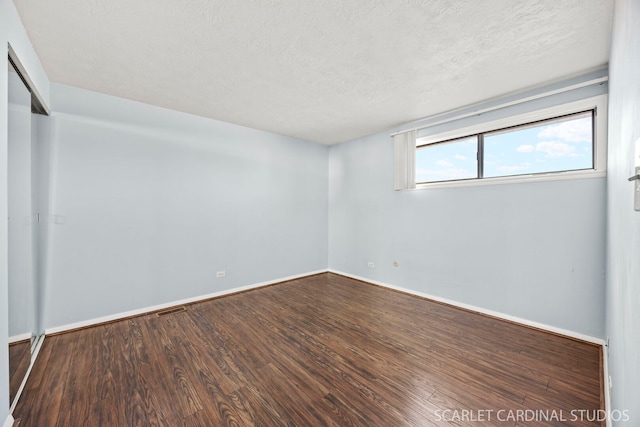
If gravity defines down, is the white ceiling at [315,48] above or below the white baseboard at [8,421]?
above

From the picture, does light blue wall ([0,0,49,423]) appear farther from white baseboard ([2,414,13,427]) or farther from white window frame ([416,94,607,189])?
white window frame ([416,94,607,189])

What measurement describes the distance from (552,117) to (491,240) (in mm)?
1445

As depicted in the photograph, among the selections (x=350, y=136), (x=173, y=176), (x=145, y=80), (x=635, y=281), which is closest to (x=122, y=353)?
(x=173, y=176)

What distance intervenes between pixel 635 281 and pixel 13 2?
11.4 ft

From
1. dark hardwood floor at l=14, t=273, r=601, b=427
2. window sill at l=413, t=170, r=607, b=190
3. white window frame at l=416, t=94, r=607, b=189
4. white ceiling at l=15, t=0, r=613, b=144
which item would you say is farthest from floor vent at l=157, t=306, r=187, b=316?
white window frame at l=416, t=94, r=607, b=189

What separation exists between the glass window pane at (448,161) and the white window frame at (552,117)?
0.11m

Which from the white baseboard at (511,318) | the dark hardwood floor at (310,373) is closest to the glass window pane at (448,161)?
the white baseboard at (511,318)

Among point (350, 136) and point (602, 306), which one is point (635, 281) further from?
point (350, 136)

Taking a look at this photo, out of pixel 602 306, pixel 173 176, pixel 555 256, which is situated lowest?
pixel 602 306

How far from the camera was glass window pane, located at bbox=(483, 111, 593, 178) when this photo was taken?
8.50ft

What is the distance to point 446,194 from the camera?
3.51 m

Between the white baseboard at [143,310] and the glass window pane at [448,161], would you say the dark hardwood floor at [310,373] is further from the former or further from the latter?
the glass window pane at [448,161]

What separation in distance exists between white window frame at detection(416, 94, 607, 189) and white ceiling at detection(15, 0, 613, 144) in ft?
1.00

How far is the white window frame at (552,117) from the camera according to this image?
2.38 m
